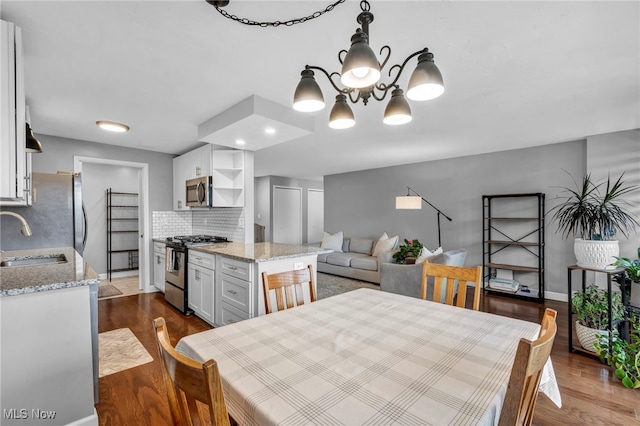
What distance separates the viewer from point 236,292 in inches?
108

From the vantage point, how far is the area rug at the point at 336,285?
4.82 metres

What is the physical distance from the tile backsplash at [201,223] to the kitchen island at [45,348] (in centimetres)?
249

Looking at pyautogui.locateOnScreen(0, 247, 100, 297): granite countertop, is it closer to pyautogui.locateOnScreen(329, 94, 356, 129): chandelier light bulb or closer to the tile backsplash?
pyautogui.locateOnScreen(329, 94, 356, 129): chandelier light bulb

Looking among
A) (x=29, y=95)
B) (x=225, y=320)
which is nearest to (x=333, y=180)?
(x=225, y=320)

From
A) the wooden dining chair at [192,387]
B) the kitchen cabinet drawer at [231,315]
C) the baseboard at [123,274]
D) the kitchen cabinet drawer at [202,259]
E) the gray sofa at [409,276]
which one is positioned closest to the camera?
the wooden dining chair at [192,387]

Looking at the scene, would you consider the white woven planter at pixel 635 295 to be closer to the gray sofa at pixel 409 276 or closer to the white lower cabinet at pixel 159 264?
the gray sofa at pixel 409 276

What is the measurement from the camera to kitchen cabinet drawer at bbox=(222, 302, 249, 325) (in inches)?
105

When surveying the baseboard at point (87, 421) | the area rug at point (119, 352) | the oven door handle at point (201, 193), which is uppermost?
the oven door handle at point (201, 193)

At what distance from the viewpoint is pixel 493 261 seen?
192 inches

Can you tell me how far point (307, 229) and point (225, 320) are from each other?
662 cm

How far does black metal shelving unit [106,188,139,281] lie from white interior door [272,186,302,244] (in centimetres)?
354

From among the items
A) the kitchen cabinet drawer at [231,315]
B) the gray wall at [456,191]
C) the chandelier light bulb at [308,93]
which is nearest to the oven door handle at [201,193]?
the kitchen cabinet drawer at [231,315]

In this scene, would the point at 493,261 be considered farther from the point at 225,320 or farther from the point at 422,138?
the point at 225,320

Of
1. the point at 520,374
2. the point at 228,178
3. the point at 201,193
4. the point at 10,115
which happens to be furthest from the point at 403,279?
the point at 10,115
